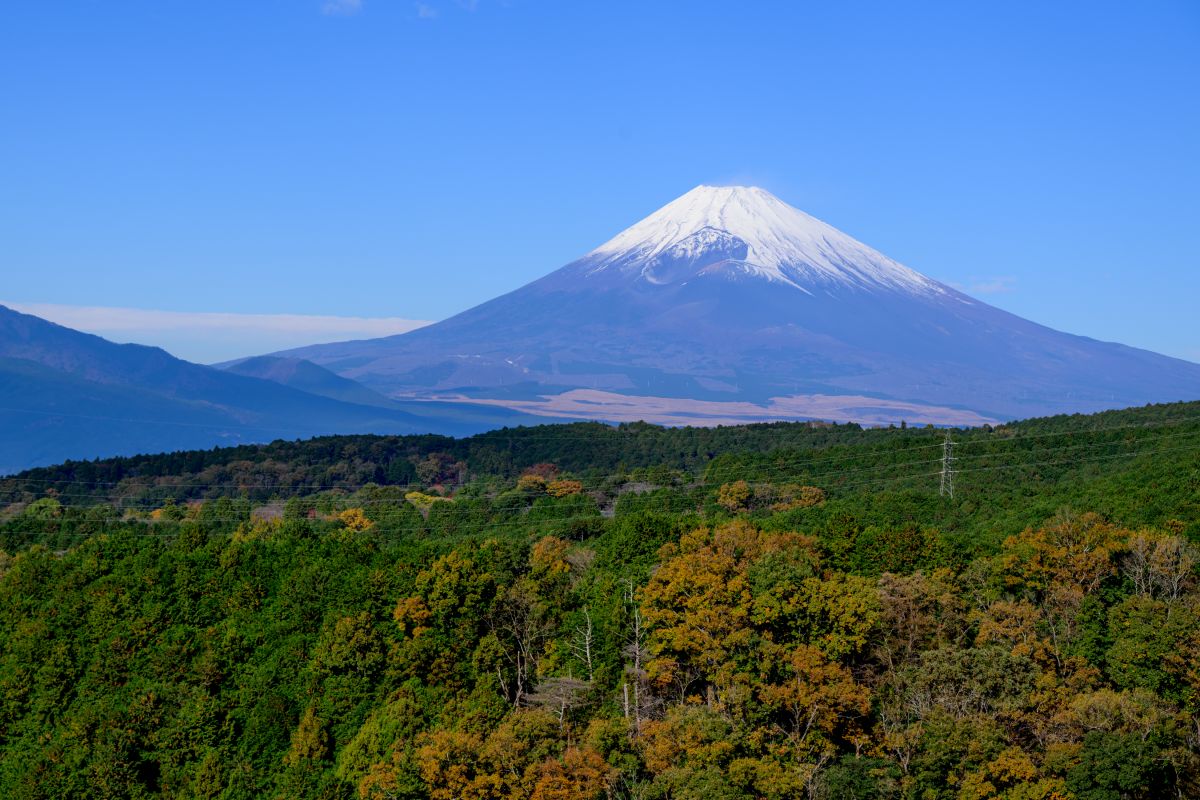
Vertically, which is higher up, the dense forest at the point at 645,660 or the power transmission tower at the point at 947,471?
the power transmission tower at the point at 947,471

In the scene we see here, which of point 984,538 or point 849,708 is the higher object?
point 984,538

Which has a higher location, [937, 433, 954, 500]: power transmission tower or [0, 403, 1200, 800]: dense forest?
[937, 433, 954, 500]: power transmission tower

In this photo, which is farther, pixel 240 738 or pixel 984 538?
pixel 984 538

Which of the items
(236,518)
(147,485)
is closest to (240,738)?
(236,518)

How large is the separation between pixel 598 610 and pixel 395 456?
74334mm

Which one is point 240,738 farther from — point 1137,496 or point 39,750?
point 1137,496

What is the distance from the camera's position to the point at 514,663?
45.3 metres

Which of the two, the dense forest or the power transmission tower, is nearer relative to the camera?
the dense forest

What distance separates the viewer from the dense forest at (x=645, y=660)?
35.7 meters

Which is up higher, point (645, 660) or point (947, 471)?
point (947, 471)

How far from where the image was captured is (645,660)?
141ft

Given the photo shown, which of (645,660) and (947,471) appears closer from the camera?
(645,660)

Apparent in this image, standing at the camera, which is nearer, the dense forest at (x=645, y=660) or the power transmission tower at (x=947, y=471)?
the dense forest at (x=645, y=660)

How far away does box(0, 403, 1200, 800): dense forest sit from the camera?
35.7 metres
